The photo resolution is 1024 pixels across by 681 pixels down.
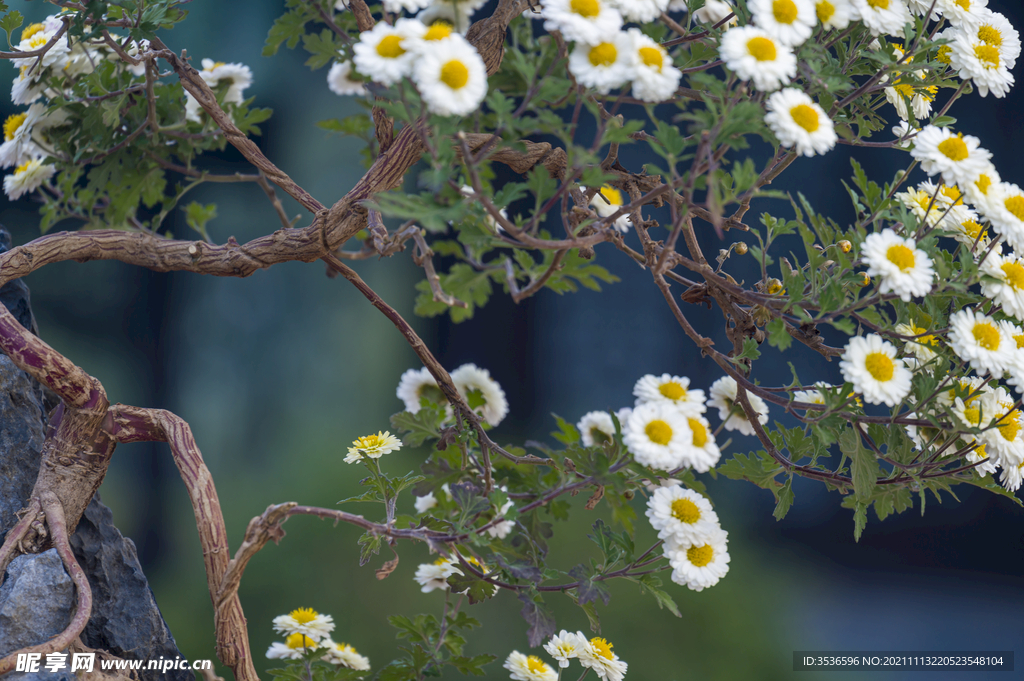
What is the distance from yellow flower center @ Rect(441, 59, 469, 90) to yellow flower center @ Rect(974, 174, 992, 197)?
0.42 m

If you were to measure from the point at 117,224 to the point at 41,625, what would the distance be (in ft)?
1.92

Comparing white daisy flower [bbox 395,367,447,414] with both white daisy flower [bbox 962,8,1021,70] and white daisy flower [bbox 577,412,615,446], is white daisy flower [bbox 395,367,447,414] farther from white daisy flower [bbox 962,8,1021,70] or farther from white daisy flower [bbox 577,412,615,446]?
white daisy flower [bbox 962,8,1021,70]

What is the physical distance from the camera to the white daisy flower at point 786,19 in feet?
1.77

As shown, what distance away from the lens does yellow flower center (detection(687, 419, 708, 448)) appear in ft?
1.85

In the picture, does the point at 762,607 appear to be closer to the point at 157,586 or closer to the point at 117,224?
the point at 157,586

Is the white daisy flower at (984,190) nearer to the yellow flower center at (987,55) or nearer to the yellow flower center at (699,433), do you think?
the yellow flower center at (987,55)

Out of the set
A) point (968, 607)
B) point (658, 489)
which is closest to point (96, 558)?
point (658, 489)

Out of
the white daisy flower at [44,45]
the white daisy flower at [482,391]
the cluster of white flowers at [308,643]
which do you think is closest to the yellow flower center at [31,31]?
the white daisy flower at [44,45]

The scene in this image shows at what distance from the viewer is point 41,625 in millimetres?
697

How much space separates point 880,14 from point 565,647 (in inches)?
27.6

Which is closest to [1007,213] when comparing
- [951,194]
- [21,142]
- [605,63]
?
[951,194]

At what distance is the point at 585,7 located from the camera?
49 centimetres

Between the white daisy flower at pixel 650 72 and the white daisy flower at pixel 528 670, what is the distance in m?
0.66

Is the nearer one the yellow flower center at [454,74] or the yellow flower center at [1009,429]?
the yellow flower center at [454,74]
